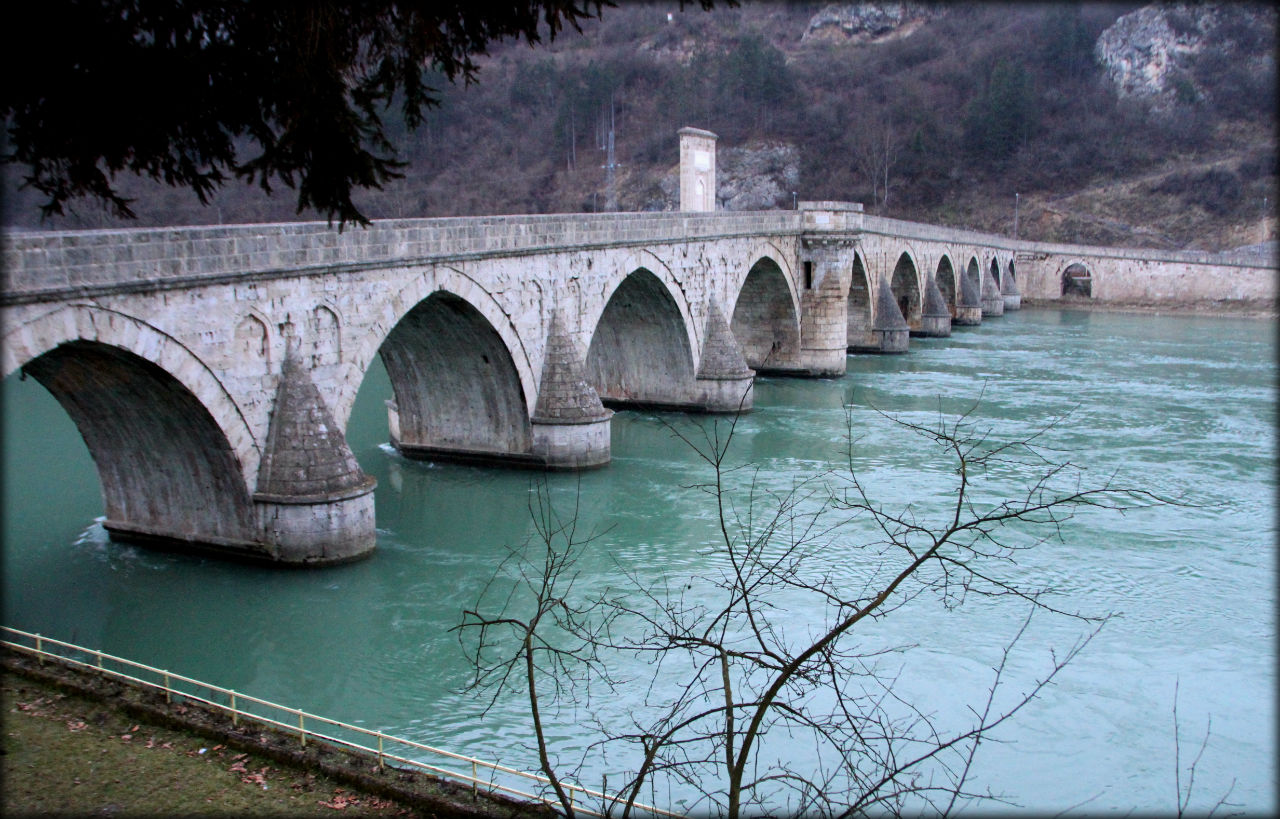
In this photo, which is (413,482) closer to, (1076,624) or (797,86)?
(1076,624)

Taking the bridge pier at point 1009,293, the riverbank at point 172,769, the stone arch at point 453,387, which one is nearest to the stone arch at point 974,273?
the bridge pier at point 1009,293

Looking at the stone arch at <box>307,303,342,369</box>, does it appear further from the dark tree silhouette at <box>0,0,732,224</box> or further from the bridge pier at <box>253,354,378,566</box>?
the dark tree silhouette at <box>0,0,732,224</box>

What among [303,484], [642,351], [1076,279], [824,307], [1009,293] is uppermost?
[1076,279]

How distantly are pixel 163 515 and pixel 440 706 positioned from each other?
5.77 meters

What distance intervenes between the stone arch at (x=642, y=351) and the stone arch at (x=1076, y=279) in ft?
129

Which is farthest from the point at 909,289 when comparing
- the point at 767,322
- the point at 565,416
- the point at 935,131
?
A: the point at 935,131

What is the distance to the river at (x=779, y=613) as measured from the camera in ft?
30.0

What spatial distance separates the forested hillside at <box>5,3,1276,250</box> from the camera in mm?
65250

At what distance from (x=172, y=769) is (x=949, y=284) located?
145 ft

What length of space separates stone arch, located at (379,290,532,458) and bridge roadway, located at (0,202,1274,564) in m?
0.03

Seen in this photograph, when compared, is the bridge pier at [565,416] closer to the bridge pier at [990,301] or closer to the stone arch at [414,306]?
the stone arch at [414,306]

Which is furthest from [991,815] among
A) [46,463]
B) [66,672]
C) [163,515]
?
[46,463]

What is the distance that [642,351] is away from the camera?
2445cm

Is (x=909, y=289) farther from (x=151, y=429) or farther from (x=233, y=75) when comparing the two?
(x=233, y=75)
